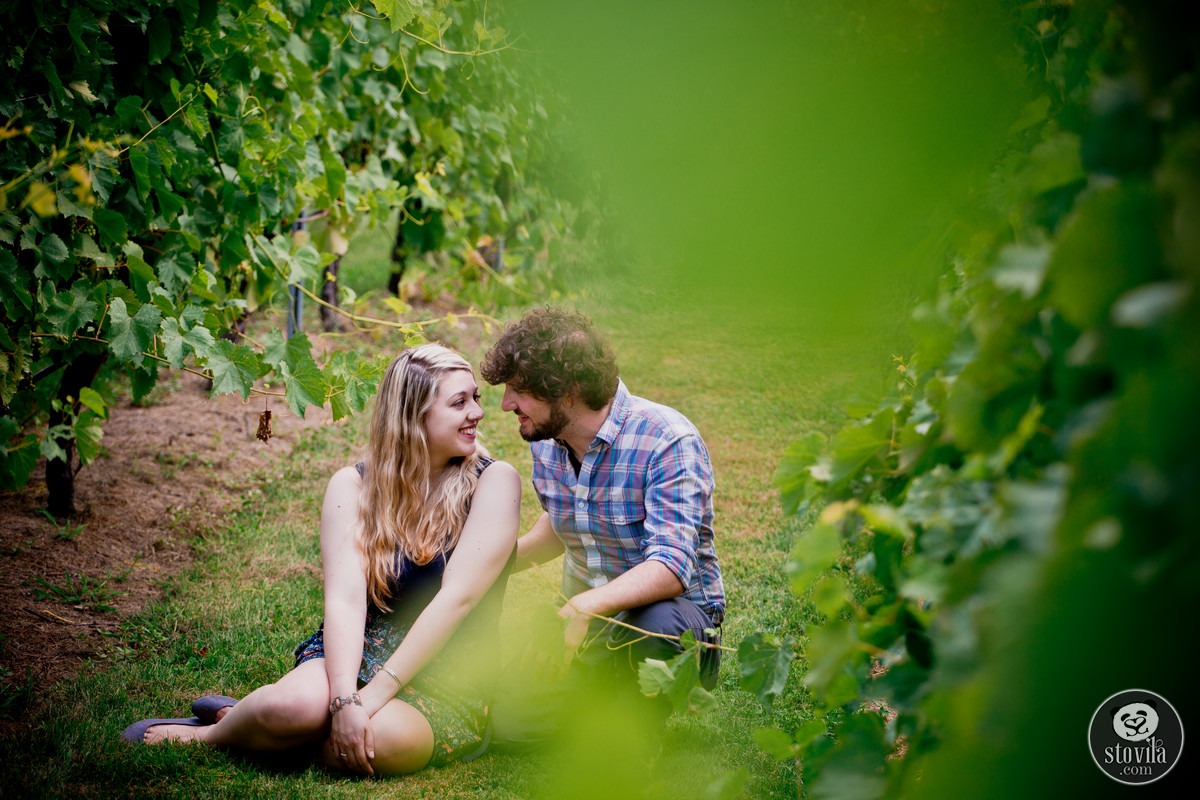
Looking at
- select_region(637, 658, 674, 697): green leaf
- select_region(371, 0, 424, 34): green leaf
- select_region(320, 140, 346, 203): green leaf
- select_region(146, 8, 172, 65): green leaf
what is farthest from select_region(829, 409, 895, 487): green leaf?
select_region(320, 140, 346, 203): green leaf

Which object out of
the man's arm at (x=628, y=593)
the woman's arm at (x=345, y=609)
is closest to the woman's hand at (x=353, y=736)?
the woman's arm at (x=345, y=609)

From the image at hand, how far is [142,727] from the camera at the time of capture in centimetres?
257

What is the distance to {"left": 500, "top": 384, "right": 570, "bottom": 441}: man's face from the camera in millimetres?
2664

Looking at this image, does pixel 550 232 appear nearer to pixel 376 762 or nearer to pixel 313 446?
pixel 313 446

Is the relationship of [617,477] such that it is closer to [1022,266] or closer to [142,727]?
[142,727]

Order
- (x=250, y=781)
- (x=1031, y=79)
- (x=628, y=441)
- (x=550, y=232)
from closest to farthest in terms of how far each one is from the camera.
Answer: (x=1031, y=79)
(x=250, y=781)
(x=628, y=441)
(x=550, y=232)

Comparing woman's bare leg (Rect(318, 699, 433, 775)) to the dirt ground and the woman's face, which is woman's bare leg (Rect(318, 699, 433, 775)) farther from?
the dirt ground

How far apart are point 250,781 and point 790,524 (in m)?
2.71

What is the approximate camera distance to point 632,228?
50 cm

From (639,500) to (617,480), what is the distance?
0.29ft

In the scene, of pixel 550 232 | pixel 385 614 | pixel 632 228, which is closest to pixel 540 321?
pixel 385 614

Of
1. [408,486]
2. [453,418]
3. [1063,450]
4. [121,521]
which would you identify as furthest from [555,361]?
[121,521]

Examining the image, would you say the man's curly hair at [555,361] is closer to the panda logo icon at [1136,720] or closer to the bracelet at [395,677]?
the bracelet at [395,677]

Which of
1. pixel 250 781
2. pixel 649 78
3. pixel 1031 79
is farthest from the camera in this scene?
pixel 250 781
